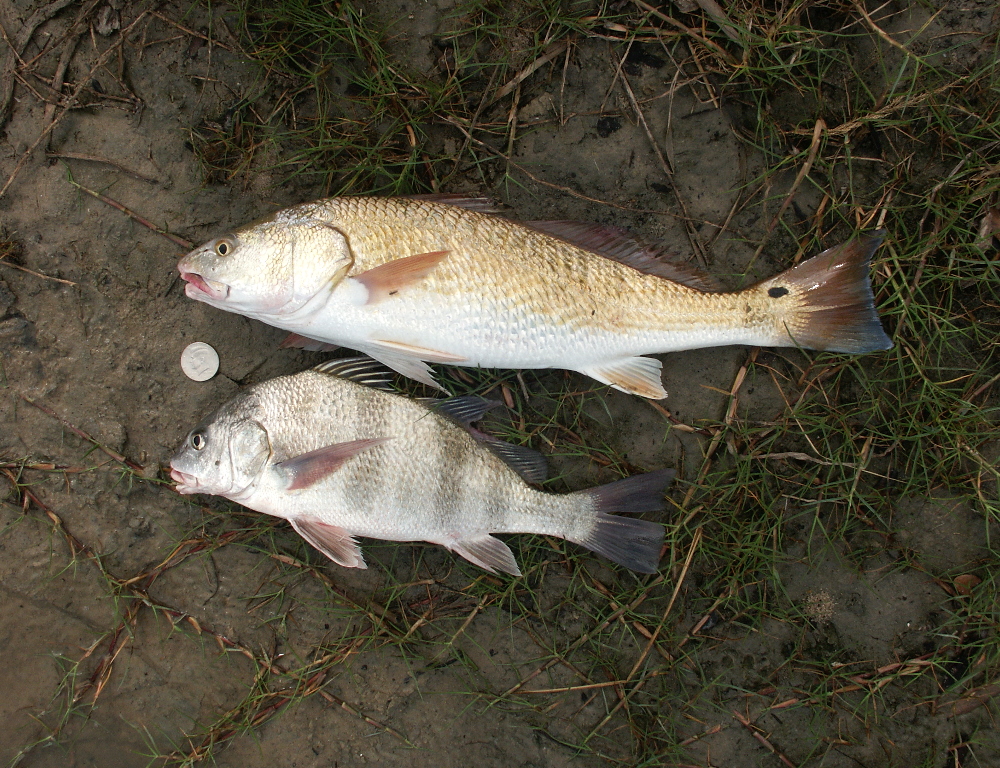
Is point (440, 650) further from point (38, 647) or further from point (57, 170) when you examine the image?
point (57, 170)

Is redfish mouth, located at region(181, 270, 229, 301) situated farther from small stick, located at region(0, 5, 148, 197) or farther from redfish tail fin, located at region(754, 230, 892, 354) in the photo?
redfish tail fin, located at region(754, 230, 892, 354)

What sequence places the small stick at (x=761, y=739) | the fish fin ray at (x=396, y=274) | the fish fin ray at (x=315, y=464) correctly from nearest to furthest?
the fish fin ray at (x=396, y=274) < the fish fin ray at (x=315, y=464) < the small stick at (x=761, y=739)

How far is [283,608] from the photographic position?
2.89 meters

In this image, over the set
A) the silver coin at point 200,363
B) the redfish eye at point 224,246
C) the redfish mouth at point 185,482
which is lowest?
the redfish mouth at point 185,482

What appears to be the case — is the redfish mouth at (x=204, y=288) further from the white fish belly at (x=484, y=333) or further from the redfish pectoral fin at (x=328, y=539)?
the redfish pectoral fin at (x=328, y=539)

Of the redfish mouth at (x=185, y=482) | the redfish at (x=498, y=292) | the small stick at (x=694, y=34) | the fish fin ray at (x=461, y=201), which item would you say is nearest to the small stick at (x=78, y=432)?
the redfish mouth at (x=185, y=482)

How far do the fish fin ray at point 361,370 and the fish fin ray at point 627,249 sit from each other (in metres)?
1.02

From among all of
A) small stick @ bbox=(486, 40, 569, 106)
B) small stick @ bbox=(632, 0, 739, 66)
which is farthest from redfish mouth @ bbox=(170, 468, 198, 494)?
small stick @ bbox=(632, 0, 739, 66)

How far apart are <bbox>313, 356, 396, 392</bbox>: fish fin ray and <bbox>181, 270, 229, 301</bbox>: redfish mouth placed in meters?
0.52

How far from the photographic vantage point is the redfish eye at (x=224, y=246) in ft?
7.81

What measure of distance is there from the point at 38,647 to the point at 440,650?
6.73 ft

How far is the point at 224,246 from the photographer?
93.7 inches

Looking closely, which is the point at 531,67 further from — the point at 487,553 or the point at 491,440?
the point at 487,553

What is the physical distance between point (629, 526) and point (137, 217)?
Result: 9.44 feet
